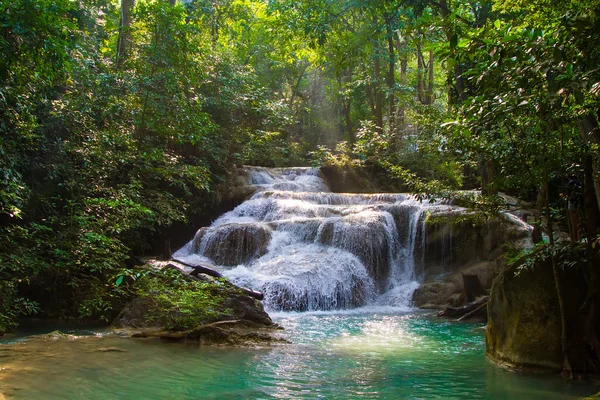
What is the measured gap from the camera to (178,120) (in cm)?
1198

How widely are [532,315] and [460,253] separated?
8.68 metres

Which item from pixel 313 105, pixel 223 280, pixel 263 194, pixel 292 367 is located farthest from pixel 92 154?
pixel 313 105

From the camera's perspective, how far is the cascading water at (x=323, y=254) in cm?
1266

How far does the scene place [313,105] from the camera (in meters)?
33.2

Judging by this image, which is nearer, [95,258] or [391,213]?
[95,258]

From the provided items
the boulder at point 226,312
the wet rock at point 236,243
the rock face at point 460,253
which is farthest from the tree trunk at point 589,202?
the wet rock at point 236,243

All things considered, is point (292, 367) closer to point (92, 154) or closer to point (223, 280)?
point (223, 280)

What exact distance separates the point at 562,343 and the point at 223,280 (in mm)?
5240

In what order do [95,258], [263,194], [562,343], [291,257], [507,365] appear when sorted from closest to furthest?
1. [562,343]
2. [507,365]
3. [95,258]
4. [291,257]
5. [263,194]

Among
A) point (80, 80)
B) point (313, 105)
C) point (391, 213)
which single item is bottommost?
point (391, 213)

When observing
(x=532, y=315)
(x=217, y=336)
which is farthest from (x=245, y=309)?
(x=532, y=315)

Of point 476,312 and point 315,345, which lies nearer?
point 315,345

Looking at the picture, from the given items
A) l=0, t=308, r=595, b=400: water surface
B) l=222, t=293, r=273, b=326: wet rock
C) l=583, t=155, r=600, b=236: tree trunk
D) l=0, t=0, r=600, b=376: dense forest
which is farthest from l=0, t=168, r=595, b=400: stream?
l=583, t=155, r=600, b=236: tree trunk

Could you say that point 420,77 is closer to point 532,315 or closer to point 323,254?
point 323,254
